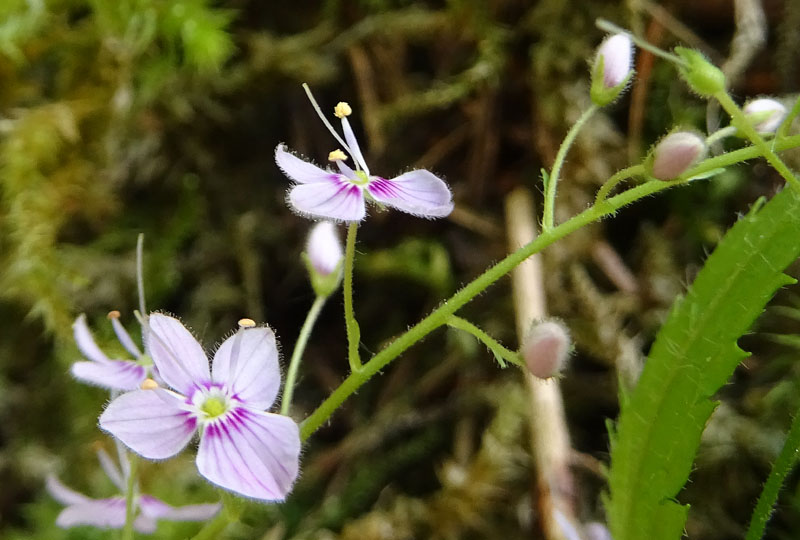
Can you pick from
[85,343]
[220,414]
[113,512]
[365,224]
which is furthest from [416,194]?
[365,224]

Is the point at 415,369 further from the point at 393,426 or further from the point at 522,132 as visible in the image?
the point at 522,132

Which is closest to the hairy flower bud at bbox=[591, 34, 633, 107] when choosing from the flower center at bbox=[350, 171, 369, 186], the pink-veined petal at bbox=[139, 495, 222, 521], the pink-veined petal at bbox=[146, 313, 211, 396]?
the flower center at bbox=[350, 171, 369, 186]

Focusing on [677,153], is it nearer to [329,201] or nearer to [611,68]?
[611,68]

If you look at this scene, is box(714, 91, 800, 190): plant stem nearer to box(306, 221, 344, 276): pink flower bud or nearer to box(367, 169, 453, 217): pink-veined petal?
box(367, 169, 453, 217): pink-veined petal

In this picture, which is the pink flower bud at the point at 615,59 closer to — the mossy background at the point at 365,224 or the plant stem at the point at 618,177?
the plant stem at the point at 618,177

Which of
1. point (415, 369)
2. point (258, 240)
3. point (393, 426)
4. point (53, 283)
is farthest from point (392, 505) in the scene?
point (53, 283)

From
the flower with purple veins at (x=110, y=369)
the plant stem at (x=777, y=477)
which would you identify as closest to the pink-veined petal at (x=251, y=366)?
the flower with purple veins at (x=110, y=369)
